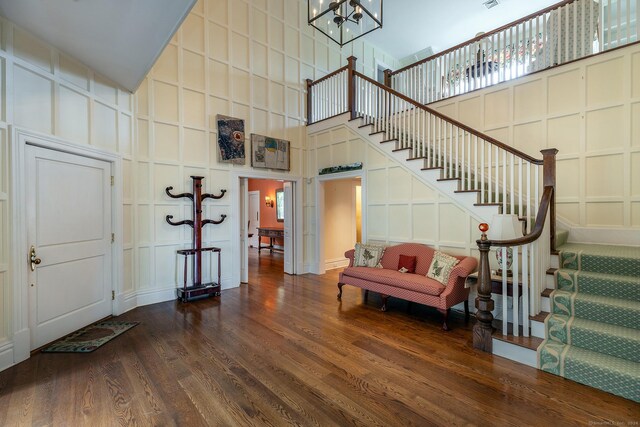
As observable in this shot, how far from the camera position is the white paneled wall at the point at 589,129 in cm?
352

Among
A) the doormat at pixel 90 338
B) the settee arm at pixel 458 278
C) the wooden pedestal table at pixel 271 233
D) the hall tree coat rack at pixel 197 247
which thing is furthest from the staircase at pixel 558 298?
the wooden pedestal table at pixel 271 233

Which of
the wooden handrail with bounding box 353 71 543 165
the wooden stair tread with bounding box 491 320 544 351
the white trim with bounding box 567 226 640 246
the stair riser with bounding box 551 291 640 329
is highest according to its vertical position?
the wooden handrail with bounding box 353 71 543 165

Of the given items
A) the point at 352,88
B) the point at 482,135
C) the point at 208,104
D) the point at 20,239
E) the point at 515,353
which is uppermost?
the point at 352,88

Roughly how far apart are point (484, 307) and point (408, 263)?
1.47 m

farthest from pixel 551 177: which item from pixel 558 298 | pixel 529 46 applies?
pixel 529 46

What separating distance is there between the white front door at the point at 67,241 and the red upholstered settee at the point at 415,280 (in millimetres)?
3295

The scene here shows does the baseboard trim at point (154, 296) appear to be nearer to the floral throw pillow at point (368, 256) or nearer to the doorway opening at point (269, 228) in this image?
the doorway opening at point (269, 228)

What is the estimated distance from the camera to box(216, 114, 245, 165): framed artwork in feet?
16.6

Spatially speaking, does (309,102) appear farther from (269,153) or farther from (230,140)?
(230,140)

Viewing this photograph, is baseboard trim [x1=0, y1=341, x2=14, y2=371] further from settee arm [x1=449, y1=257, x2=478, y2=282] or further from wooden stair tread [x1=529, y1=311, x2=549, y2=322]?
wooden stair tread [x1=529, y1=311, x2=549, y2=322]

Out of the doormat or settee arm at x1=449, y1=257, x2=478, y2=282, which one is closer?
the doormat

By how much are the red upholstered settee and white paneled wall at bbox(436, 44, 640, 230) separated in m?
1.77

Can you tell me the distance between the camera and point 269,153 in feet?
18.7

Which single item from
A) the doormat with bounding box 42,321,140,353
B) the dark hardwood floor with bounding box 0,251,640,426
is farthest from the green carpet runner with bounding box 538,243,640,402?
the doormat with bounding box 42,321,140,353
